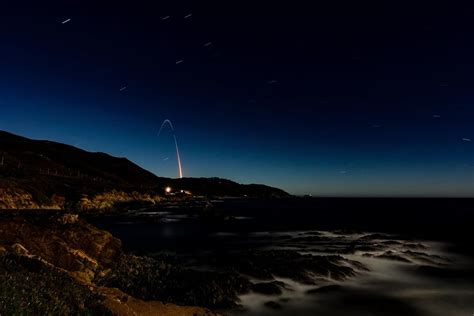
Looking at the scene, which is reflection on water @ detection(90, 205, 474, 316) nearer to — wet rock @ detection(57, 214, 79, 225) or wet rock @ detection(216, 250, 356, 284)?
wet rock @ detection(216, 250, 356, 284)

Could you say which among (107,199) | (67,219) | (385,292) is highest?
(107,199)

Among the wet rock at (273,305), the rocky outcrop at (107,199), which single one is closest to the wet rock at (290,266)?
the wet rock at (273,305)

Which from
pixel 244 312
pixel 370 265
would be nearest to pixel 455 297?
pixel 370 265

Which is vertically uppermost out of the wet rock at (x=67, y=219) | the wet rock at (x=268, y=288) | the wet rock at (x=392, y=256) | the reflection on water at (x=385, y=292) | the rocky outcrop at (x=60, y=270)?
the wet rock at (x=67, y=219)

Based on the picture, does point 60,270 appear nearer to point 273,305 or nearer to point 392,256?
point 273,305

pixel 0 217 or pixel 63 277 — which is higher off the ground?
pixel 0 217

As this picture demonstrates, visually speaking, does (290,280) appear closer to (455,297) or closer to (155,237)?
(455,297)

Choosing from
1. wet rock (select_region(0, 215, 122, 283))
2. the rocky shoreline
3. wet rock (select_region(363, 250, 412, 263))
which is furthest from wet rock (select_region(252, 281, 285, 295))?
wet rock (select_region(363, 250, 412, 263))

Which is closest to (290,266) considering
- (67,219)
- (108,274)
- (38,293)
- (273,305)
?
(273,305)

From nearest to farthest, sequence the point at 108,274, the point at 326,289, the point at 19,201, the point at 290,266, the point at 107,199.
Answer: the point at 108,274 → the point at 326,289 → the point at 290,266 → the point at 19,201 → the point at 107,199

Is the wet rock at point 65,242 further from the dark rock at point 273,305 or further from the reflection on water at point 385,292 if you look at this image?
the dark rock at point 273,305

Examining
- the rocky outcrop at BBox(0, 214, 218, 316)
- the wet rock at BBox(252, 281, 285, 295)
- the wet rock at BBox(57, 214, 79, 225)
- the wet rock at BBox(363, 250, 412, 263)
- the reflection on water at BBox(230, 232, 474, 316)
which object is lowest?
the reflection on water at BBox(230, 232, 474, 316)
